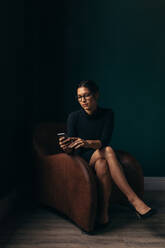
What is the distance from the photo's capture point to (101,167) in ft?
6.46

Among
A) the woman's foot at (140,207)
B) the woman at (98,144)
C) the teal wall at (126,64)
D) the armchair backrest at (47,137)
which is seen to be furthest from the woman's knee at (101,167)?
the teal wall at (126,64)

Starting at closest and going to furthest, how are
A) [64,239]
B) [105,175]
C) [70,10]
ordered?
1. [64,239]
2. [105,175]
3. [70,10]

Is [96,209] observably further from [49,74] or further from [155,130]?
[49,74]

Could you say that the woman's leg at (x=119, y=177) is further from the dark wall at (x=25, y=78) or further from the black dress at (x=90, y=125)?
the dark wall at (x=25, y=78)

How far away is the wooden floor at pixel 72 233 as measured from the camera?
1.74 metres

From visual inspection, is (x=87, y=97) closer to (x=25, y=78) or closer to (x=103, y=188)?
(x=103, y=188)

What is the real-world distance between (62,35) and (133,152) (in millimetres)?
1736

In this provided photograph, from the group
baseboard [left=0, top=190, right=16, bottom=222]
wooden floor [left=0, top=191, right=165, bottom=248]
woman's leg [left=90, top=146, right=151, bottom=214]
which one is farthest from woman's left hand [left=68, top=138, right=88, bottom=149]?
baseboard [left=0, top=190, right=16, bottom=222]

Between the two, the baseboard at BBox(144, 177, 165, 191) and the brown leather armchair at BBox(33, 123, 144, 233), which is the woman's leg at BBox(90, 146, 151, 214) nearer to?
the brown leather armchair at BBox(33, 123, 144, 233)

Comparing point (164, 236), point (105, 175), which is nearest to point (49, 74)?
point (105, 175)

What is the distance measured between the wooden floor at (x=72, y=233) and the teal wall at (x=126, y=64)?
3.45 ft

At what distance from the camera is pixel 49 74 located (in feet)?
10.3

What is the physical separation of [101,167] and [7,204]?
102 cm

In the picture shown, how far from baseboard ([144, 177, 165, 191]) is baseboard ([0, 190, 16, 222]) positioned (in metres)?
1.63
